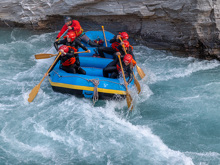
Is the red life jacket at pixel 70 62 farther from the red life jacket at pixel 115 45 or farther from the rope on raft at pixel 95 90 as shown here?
the red life jacket at pixel 115 45

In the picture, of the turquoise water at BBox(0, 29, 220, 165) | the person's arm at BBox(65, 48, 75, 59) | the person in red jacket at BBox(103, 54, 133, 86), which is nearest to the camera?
the turquoise water at BBox(0, 29, 220, 165)

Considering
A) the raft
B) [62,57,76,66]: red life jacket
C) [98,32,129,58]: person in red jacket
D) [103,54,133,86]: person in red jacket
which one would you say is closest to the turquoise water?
the raft

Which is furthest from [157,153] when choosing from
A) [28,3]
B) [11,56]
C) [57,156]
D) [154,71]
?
[28,3]

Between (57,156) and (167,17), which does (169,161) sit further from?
(167,17)

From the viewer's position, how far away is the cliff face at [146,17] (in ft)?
22.4

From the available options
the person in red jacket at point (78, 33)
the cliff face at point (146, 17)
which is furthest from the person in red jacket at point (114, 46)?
the cliff face at point (146, 17)

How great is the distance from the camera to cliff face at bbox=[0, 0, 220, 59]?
6.84 meters

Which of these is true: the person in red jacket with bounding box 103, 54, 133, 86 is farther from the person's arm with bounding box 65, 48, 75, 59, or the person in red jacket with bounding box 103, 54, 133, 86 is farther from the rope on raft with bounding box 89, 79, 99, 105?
the person's arm with bounding box 65, 48, 75, 59

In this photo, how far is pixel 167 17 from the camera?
722cm

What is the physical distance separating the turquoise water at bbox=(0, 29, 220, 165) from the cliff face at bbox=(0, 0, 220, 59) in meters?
0.90

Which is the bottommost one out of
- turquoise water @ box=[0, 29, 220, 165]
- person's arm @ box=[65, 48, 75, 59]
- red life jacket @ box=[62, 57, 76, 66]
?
turquoise water @ box=[0, 29, 220, 165]

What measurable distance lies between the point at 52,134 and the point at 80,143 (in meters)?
0.56

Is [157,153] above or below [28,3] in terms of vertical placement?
below

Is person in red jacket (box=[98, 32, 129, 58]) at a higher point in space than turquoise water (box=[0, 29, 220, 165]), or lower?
higher
